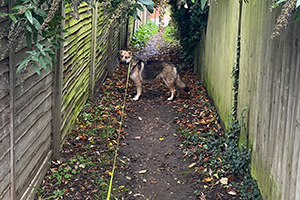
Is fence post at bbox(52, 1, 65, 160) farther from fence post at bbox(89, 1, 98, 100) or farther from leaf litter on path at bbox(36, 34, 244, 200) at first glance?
fence post at bbox(89, 1, 98, 100)

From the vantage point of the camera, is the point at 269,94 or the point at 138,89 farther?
the point at 138,89

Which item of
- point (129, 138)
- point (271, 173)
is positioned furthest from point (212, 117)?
point (271, 173)

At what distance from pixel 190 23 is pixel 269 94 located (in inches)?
313

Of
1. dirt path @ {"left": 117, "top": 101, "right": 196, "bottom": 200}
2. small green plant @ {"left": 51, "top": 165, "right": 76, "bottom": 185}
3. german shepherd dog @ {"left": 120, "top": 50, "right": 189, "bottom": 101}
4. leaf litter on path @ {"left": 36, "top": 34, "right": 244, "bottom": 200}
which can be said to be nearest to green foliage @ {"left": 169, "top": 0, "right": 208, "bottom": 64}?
german shepherd dog @ {"left": 120, "top": 50, "right": 189, "bottom": 101}

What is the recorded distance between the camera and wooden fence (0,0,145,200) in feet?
12.3

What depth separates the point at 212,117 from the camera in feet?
27.0

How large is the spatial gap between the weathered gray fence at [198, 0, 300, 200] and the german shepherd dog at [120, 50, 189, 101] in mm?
3198

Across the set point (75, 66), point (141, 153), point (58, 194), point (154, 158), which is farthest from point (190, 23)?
point (58, 194)

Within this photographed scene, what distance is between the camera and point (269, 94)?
4.48 m

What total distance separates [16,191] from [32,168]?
0.63 m

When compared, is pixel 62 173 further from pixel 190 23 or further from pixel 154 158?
pixel 190 23

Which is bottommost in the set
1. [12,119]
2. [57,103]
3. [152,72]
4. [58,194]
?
[58,194]

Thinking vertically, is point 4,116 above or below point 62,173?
above

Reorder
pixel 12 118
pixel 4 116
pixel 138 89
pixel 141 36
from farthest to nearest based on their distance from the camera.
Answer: pixel 141 36
pixel 138 89
pixel 12 118
pixel 4 116
